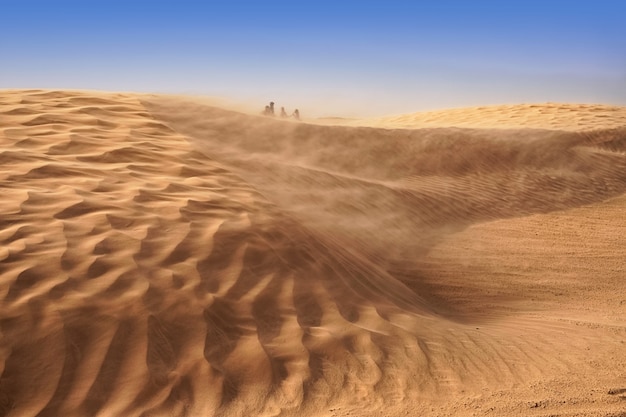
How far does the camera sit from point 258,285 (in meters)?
4.54

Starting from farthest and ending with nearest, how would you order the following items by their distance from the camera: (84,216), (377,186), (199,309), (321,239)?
(377,186) < (321,239) < (84,216) < (199,309)

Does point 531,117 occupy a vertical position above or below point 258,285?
above

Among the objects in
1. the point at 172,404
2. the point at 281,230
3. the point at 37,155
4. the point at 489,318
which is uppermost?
the point at 37,155

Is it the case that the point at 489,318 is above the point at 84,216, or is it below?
below

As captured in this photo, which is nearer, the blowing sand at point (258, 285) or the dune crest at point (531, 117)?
the blowing sand at point (258, 285)

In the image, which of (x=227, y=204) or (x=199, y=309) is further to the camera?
(x=227, y=204)

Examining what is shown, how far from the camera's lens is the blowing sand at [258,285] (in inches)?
138

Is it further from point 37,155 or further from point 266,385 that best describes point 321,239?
point 37,155

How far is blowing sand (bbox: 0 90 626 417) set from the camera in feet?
11.5

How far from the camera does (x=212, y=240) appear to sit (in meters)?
4.80

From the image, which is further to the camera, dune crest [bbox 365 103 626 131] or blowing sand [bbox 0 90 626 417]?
dune crest [bbox 365 103 626 131]

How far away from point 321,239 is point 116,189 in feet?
6.46

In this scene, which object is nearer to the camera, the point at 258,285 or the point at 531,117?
the point at 258,285

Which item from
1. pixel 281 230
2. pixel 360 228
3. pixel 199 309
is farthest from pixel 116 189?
pixel 360 228
